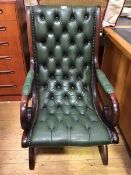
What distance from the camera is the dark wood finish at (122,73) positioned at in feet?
4.64

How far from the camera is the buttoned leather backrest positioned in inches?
54.8

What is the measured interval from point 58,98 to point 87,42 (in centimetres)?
51

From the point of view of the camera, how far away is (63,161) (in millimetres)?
1477

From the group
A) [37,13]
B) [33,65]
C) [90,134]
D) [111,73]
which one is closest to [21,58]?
[33,65]

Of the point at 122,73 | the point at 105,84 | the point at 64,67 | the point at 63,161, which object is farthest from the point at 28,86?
the point at 122,73

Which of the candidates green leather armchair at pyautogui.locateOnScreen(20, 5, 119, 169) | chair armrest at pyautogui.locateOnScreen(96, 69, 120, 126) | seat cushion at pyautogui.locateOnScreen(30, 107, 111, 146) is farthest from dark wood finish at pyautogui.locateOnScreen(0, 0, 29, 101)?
chair armrest at pyautogui.locateOnScreen(96, 69, 120, 126)

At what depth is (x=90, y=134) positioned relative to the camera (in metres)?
1.16

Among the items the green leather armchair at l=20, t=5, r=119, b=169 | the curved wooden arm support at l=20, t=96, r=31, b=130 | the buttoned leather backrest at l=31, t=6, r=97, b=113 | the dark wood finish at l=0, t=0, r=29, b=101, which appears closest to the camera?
the curved wooden arm support at l=20, t=96, r=31, b=130

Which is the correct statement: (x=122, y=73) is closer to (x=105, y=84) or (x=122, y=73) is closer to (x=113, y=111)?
(x=105, y=84)

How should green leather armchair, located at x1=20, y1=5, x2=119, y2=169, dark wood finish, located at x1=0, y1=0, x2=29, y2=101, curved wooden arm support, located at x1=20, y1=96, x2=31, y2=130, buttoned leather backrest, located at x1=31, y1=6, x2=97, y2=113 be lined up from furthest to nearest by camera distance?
1. dark wood finish, located at x1=0, y1=0, x2=29, y2=101
2. buttoned leather backrest, located at x1=31, y1=6, x2=97, y2=113
3. green leather armchair, located at x1=20, y1=5, x2=119, y2=169
4. curved wooden arm support, located at x1=20, y1=96, x2=31, y2=130

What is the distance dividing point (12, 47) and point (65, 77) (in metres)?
0.64

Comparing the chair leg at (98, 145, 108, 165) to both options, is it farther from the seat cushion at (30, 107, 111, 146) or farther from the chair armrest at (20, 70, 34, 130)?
the chair armrest at (20, 70, 34, 130)

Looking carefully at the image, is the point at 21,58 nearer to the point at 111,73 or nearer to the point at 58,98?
the point at 58,98

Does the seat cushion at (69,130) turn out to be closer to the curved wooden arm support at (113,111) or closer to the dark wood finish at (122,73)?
the curved wooden arm support at (113,111)
